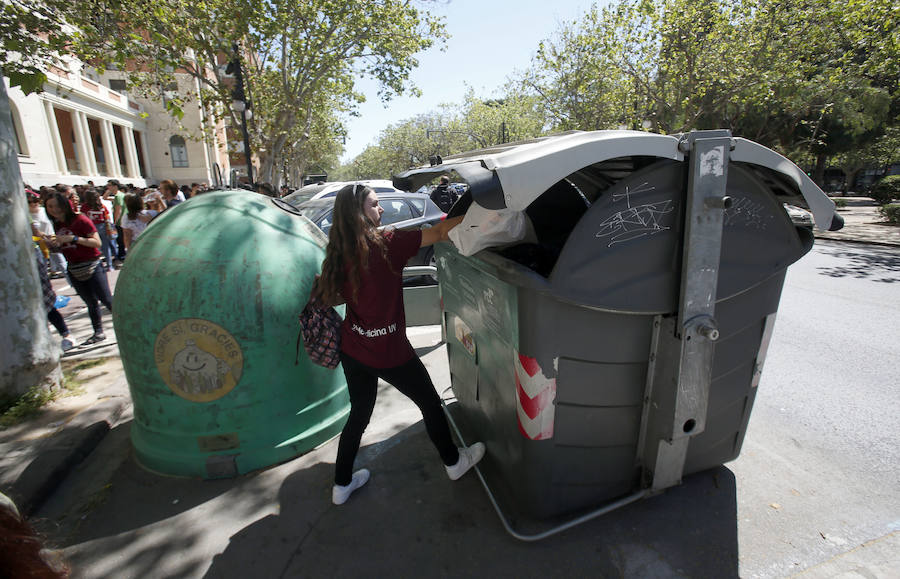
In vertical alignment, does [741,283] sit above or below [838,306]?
above

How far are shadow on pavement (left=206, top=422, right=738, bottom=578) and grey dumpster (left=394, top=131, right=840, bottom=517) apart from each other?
0.19m

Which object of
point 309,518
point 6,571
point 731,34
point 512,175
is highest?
point 731,34

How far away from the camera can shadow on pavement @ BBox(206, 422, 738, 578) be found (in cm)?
216

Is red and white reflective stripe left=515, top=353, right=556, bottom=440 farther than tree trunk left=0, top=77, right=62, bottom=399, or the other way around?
tree trunk left=0, top=77, right=62, bottom=399

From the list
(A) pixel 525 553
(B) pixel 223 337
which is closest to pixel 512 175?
(A) pixel 525 553

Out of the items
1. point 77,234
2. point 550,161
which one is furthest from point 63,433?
point 550,161

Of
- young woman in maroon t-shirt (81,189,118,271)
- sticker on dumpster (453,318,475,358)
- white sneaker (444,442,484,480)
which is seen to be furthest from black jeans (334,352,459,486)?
young woman in maroon t-shirt (81,189,118,271)

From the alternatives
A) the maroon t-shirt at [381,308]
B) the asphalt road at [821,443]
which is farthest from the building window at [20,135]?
the asphalt road at [821,443]

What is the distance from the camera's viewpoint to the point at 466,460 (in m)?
2.73

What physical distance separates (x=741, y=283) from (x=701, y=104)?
15.7 metres

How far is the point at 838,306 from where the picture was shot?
6.28m

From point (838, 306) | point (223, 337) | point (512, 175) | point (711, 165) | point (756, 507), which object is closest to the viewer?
point (512, 175)

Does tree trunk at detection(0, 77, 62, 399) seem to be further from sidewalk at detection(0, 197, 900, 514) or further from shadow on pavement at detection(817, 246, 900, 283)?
shadow on pavement at detection(817, 246, 900, 283)

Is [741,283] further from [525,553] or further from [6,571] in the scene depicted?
[6,571]
